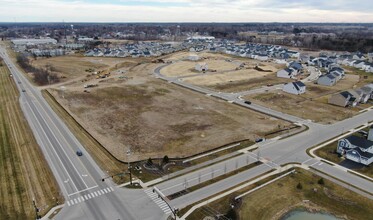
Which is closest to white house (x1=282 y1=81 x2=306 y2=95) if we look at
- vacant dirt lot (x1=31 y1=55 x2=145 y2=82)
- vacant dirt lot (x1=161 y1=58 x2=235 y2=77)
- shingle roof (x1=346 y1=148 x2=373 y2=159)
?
shingle roof (x1=346 y1=148 x2=373 y2=159)

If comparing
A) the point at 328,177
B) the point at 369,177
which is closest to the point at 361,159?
the point at 369,177

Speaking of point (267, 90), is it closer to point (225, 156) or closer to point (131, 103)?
point (131, 103)

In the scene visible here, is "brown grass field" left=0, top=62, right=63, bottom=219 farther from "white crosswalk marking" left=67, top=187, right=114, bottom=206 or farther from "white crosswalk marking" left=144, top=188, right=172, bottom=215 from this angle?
"white crosswalk marking" left=144, top=188, right=172, bottom=215

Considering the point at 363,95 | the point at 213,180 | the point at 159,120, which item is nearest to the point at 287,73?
the point at 363,95

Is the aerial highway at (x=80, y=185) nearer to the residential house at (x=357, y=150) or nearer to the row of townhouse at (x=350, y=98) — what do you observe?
the residential house at (x=357, y=150)

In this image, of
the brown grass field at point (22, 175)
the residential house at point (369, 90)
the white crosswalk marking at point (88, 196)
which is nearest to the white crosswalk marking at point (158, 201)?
the white crosswalk marking at point (88, 196)

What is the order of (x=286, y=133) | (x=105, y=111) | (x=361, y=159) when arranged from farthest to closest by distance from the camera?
(x=105, y=111), (x=286, y=133), (x=361, y=159)
